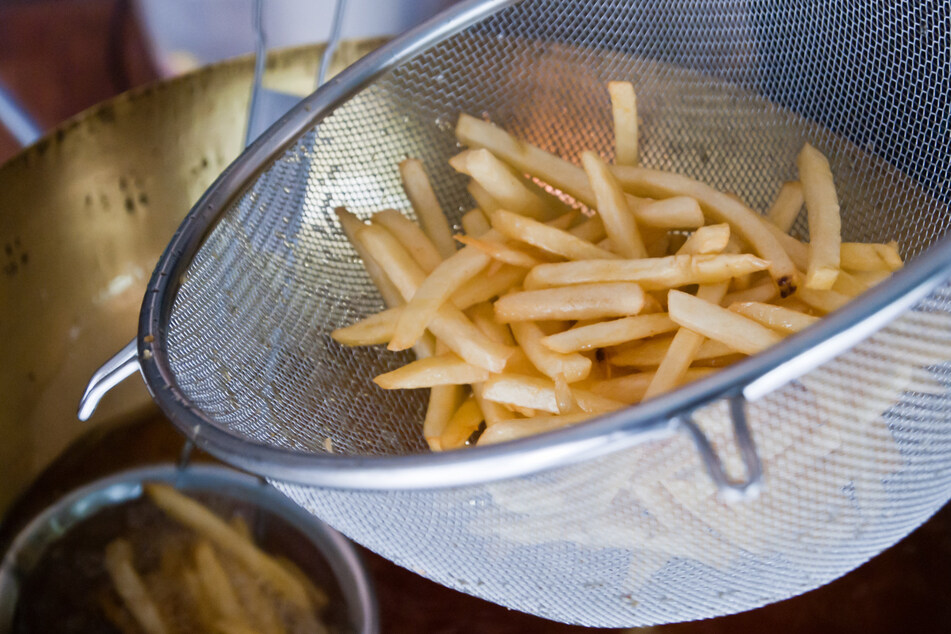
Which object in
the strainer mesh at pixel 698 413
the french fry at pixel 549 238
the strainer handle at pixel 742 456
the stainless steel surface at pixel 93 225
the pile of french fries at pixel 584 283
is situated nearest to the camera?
the strainer handle at pixel 742 456

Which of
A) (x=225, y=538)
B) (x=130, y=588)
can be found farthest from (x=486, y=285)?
(x=130, y=588)

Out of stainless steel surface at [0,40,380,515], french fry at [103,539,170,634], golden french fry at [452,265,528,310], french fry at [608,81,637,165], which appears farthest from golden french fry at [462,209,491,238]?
french fry at [103,539,170,634]

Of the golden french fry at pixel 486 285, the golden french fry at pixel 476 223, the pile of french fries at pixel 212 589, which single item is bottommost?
the pile of french fries at pixel 212 589

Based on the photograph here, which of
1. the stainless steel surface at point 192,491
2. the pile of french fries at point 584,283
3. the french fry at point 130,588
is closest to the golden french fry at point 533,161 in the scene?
the pile of french fries at point 584,283

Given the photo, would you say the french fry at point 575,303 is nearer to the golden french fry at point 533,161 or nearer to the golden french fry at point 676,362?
the golden french fry at point 676,362

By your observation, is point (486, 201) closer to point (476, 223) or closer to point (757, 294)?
point (476, 223)

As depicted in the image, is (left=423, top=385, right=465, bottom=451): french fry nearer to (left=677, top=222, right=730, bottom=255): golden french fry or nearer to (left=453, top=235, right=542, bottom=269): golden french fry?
(left=453, top=235, right=542, bottom=269): golden french fry

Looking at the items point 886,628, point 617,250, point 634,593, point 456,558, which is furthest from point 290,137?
point 886,628
